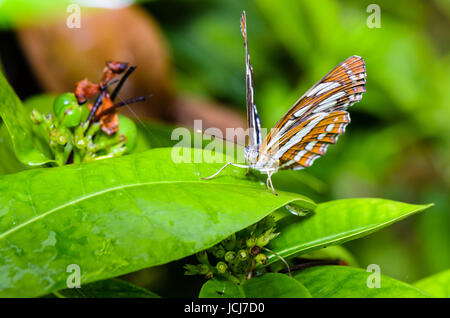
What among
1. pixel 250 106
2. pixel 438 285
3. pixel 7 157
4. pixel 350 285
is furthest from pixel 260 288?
pixel 7 157

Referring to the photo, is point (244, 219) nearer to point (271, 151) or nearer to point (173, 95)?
point (271, 151)

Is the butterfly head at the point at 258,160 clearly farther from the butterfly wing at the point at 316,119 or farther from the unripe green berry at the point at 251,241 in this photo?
the unripe green berry at the point at 251,241

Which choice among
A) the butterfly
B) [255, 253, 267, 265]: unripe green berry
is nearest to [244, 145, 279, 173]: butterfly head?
the butterfly

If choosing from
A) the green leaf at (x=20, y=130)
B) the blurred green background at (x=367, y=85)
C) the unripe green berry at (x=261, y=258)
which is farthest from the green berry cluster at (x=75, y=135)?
the blurred green background at (x=367, y=85)

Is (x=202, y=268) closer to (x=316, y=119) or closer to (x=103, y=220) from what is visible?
(x=103, y=220)

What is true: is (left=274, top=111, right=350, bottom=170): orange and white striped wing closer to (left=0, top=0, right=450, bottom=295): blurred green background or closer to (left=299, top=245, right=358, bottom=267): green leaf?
(left=299, top=245, right=358, bottom=267): green leaf
